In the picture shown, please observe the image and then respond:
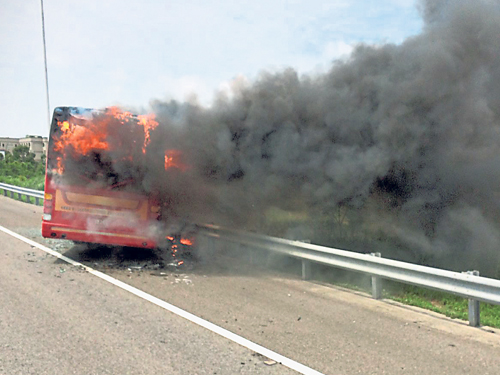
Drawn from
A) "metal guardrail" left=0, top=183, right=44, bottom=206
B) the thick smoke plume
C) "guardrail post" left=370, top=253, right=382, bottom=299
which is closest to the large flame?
the thick smoke plume

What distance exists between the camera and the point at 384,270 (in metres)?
7.01

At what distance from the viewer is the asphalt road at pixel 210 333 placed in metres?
4.59

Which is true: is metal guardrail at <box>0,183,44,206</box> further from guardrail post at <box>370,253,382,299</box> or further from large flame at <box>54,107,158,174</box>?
guardrail post at <box>370,253,382,299</box>

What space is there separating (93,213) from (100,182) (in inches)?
23.5

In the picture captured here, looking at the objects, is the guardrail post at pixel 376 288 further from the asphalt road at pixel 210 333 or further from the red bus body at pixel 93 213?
the red bus body at pixel 93 213

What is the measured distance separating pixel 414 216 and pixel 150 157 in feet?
17.5

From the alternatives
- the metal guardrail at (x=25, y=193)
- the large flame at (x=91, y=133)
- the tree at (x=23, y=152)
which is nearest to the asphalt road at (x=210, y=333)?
the large flame at (x=91, y=133)

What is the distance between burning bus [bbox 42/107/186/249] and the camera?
30.1 ft

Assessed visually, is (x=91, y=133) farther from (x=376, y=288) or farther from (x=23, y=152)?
(x=23, y=152)

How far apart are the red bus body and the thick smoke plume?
1.96ft

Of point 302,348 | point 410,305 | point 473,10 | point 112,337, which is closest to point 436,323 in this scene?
point 410,305

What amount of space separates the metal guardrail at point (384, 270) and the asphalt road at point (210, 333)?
383mm

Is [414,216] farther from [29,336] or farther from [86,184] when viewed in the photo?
[29,336]

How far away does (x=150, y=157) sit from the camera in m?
9.40
